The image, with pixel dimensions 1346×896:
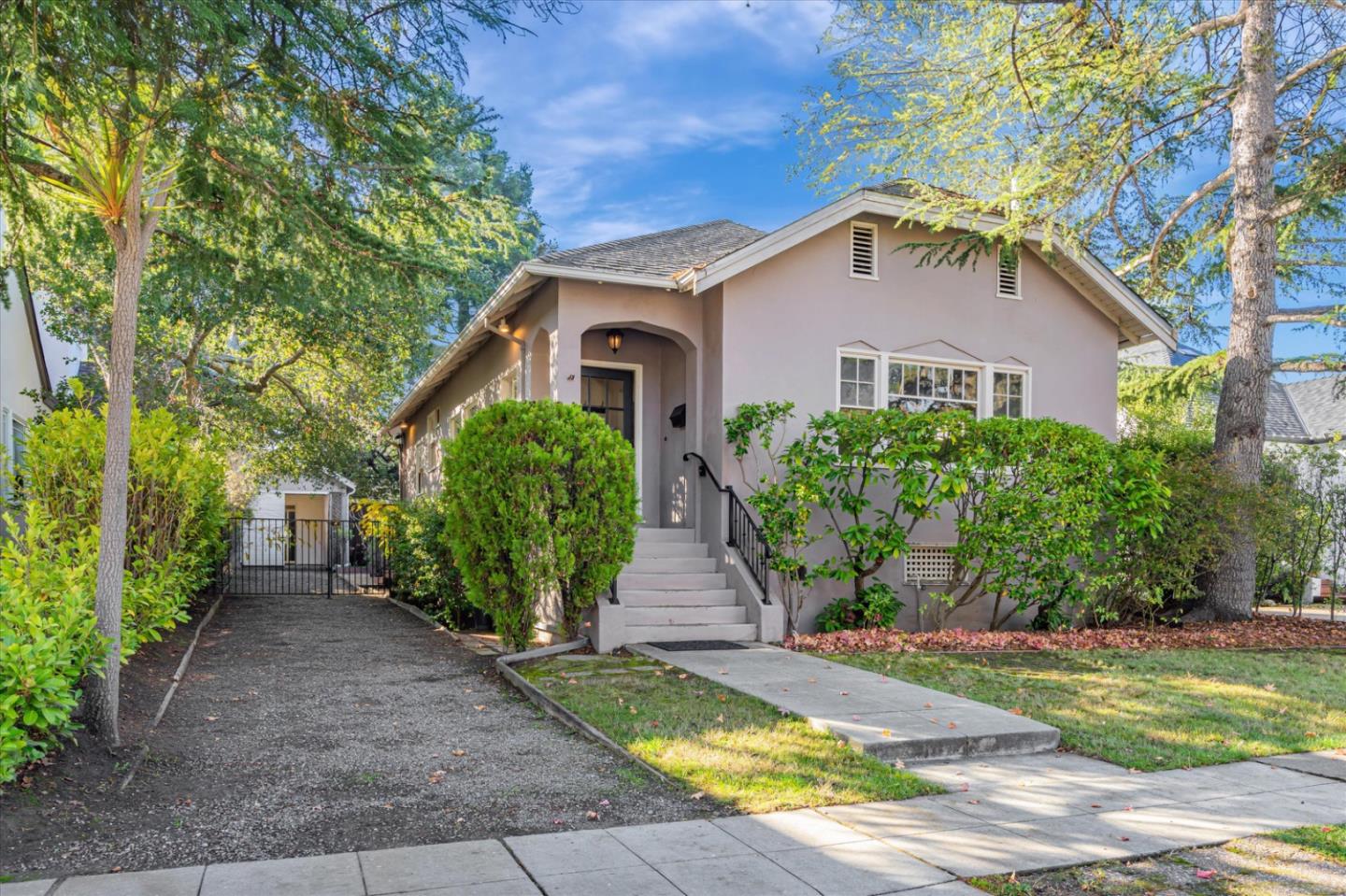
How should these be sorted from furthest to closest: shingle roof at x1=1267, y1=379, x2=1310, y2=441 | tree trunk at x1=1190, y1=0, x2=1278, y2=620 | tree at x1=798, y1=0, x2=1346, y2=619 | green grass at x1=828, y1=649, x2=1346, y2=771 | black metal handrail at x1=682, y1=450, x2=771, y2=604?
1. shingle roof at x1=1267, y1=379, x2=1310, y2=441
2. tree trunk at x1=1190, y1=0, x2=1278, y2=620
3. tree at x1=798, y1=0, x2=1346, y2=619
4. black metal handrail at x1=682, y1=450, x2=771, y2=604
5. green grass at x1=828, y1=649, x2=1346, y2=771

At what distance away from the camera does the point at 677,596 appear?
9.85 metres

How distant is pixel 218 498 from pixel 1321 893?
10770 mm

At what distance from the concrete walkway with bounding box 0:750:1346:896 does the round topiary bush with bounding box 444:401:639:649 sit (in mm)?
4308

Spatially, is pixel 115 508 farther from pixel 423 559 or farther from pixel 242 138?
pixel 423 559

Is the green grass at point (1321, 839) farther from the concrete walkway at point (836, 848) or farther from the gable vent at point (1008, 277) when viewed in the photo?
the gable vent at point (1008, 277)

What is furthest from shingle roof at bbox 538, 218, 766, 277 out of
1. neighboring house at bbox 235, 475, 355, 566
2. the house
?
neighboring house at bbox 235, 475, 355, 566

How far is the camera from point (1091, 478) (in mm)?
10336

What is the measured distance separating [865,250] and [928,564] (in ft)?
13.1

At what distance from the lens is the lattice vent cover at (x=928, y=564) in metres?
11.3

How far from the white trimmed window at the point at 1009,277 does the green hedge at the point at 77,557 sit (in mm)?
9794

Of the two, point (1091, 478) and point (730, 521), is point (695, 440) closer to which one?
point (730, 521)

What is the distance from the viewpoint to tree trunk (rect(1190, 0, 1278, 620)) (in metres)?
11.8

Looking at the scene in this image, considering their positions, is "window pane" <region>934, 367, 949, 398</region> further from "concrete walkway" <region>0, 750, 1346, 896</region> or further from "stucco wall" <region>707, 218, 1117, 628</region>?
"concrete walkway" <region>0, 750, 1346, 896</region>

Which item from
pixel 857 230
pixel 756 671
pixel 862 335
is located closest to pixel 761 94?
pixel 857 230
